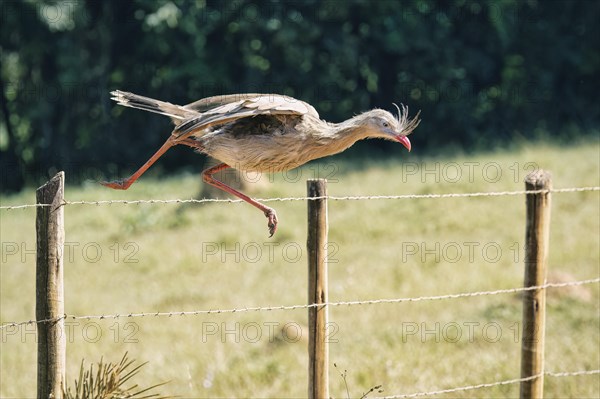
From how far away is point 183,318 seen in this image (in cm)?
1023

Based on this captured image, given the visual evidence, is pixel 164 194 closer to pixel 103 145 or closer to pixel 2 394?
pixel 103 145

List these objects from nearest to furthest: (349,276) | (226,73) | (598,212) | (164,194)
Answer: (349,276)
(598,212)
(164,194)
(226,73)

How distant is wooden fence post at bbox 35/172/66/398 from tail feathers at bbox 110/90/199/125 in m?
0.67

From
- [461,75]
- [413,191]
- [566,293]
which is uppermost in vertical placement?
[461,75]

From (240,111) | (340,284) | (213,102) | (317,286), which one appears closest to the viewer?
(240,111)

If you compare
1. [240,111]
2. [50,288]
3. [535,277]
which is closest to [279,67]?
[535,277]

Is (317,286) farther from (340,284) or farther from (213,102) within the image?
(340,284)

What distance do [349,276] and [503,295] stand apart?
2.13 meters

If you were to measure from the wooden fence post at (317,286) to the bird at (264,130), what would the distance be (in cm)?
85

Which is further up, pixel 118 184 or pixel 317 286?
pixel 118 184

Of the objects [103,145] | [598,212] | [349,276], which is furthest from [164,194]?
[598,212]

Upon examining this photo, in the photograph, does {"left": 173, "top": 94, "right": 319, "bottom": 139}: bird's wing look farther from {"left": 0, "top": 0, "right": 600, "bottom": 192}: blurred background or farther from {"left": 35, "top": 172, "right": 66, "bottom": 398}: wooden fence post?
{"left": 0, "top": 0, "right": 600, "bottom": 192}: blurred background

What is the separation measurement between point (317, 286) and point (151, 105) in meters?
1.47

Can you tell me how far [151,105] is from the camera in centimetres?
369
